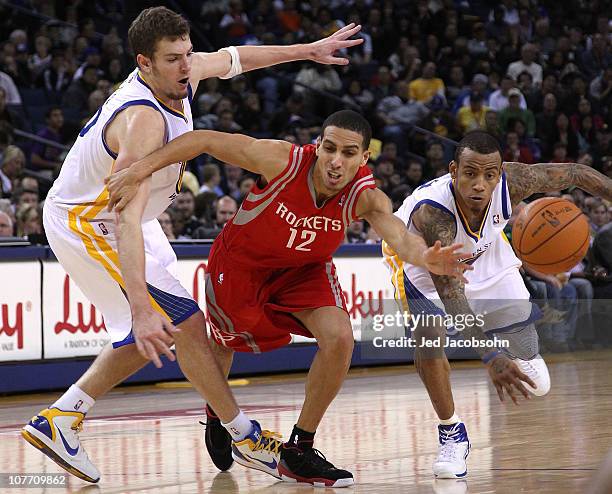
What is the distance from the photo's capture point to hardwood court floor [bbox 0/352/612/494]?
4.93 metres

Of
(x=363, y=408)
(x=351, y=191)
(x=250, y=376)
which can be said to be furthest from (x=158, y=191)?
(x=250, y=376)

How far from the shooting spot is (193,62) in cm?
549

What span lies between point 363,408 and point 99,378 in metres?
3.15

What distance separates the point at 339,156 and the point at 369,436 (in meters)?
2.05

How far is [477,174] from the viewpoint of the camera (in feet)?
18.0

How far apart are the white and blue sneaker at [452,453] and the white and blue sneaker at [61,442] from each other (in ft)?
4.89

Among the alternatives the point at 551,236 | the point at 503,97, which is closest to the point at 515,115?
the point at 503,97

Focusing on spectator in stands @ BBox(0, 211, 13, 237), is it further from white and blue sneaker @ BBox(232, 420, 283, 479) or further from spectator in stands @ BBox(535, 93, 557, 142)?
spectator in stands @ BBox(535, 93, 557, 142)

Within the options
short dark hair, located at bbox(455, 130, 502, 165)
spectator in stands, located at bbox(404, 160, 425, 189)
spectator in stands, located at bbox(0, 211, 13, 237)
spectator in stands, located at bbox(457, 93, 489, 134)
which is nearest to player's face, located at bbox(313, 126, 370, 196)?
short dark hair, located at bbox(455, 130, 502, 165)

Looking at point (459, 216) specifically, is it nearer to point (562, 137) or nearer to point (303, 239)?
point (303, 239)

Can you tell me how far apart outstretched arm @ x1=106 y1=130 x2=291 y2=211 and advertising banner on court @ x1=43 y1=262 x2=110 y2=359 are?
4.25 m

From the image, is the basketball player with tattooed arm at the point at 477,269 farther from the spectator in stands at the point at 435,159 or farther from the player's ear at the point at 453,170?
the spectator in stands at the point at 435,159

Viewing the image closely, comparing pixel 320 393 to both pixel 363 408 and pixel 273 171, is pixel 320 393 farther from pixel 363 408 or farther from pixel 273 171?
pixel 363 408

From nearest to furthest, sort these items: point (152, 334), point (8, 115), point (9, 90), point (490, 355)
→ point (152, 334) < point (490, 355) < point (8, 115) < point (9, 90)
